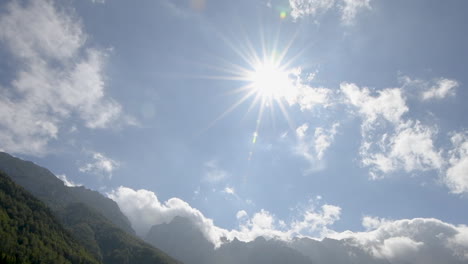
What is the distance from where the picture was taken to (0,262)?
121 m
